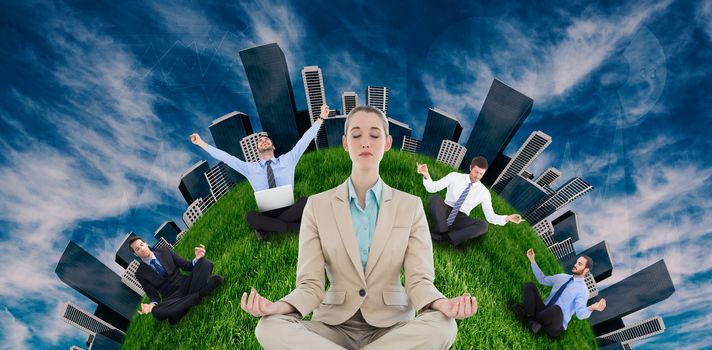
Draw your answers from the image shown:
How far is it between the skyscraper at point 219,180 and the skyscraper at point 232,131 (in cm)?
15

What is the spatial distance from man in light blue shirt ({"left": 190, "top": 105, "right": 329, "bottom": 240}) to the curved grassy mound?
24 centimetres

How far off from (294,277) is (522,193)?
30.1 ft

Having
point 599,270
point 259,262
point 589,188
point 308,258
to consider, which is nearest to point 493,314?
point 259,262

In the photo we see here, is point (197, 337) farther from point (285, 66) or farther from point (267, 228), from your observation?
point (285, 66)

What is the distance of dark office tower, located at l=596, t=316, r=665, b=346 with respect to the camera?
40.5 feet

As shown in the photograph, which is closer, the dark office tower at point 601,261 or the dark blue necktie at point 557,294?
the dark blue necktie at point 557,294

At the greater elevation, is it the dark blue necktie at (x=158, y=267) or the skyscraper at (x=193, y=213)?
the dark blue necktie at (x=158, y=267)

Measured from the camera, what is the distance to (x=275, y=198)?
694 cm

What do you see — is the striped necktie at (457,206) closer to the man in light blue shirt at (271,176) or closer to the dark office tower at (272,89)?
the man in light blue shirt at (271,176)

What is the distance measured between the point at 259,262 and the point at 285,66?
22.8 ft

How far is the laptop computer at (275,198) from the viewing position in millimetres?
6859

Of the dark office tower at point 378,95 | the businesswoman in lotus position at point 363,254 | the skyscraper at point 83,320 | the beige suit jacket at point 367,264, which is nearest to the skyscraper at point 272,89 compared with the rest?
the dark office tower at point 378,95

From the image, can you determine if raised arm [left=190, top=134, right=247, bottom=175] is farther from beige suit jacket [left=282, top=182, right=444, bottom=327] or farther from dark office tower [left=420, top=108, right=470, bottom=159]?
dark office tower [left=420, top=108, right=470, bottom=159]

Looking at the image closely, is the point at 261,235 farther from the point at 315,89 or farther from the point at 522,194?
the point at 522,194
